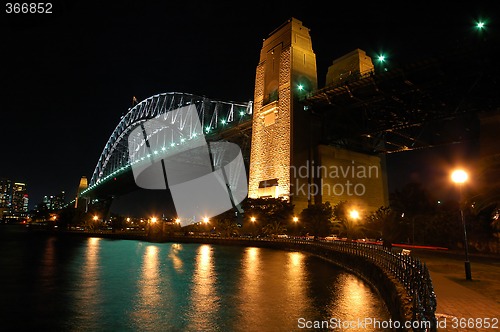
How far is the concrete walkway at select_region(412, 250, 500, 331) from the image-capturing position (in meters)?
6.86

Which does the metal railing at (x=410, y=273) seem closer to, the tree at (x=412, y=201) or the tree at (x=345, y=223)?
the tree at (x=345, y=223)

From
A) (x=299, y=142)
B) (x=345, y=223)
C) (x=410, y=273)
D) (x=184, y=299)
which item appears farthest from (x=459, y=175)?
(x=299, y=142)

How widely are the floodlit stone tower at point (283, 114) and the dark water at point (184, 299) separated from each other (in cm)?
2001

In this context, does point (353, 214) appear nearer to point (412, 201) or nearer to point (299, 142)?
point (412, 201)

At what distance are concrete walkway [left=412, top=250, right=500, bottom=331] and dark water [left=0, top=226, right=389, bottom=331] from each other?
5.77 ft

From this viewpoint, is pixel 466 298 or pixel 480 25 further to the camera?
pixel 480 25

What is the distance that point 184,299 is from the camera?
39.2 feet

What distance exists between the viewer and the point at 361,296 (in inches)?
479

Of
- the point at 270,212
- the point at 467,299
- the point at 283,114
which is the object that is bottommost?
the point at 467,299

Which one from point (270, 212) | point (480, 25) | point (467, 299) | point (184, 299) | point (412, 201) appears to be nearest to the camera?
point (467, 299)

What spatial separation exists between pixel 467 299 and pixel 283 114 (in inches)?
1293

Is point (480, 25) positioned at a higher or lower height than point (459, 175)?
higher

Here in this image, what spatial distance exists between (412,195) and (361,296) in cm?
2986

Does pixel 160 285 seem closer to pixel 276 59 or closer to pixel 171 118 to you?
pixel 276 59
